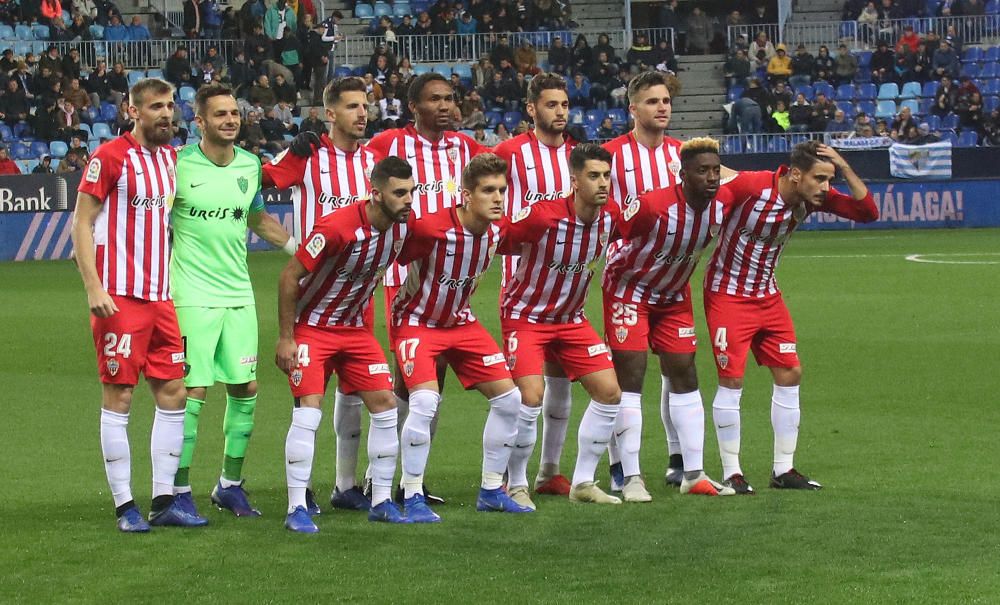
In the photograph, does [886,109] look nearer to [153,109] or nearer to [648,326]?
[648,326]

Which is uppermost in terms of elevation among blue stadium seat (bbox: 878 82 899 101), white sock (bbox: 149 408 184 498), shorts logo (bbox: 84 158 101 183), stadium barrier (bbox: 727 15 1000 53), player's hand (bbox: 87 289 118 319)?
stadium barrier (bbox: 727 15 1000 53)

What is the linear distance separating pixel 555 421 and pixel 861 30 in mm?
29411

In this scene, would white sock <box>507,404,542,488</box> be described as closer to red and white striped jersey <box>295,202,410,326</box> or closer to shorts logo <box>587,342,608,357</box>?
shorts logo <box>587,342,608,357</box>

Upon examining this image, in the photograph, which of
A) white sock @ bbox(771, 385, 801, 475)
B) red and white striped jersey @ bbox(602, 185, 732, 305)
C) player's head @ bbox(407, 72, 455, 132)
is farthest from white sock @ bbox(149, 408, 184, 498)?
white sock @ bbox(771, 385, 801, 475)

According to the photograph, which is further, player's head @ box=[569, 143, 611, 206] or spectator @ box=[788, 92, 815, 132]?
spectator @ box=[788, 92, 815, 132]

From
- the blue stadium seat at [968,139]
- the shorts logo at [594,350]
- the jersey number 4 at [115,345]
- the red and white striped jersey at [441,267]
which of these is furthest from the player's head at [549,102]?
the blue stadium seat at [968,139]

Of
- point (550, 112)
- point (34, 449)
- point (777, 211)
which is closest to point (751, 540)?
point (777, 211)

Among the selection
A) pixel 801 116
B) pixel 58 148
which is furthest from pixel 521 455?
pixel 801 116

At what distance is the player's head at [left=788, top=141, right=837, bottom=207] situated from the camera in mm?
8275

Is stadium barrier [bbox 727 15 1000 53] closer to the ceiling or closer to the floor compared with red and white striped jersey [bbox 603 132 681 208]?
closer to the ceiling

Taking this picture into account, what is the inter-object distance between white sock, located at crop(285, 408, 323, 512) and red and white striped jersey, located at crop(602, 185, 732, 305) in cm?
193

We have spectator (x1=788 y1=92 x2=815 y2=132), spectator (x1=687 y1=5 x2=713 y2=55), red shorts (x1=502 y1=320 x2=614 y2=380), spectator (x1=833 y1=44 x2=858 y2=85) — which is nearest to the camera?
red shorts (x1=502 y1=320 x2=614 y2=380)

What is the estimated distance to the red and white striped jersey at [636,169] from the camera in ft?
28.9

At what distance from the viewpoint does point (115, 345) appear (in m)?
7.10
